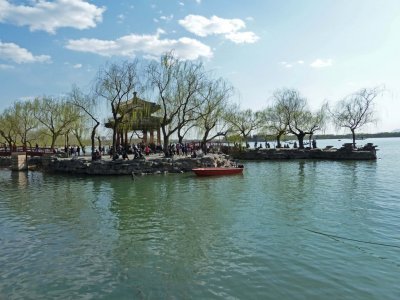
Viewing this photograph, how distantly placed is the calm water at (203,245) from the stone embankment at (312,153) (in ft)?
88.4

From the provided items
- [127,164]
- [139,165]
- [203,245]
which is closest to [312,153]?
[139,165]

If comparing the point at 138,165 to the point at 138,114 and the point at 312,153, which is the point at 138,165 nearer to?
the point at 138,114

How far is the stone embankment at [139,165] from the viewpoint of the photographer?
1240 inches

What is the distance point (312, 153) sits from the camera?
51.1 metres

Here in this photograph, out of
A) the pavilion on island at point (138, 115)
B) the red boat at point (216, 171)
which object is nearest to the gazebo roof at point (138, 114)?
the pavilion on island at point (138, 115)

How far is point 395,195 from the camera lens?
19.0m

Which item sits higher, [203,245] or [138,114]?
[138,114]

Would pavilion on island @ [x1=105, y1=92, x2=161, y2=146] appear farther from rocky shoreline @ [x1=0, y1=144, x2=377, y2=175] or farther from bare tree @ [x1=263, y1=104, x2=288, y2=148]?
bare tree @ [x1=263, y1=104, x2=288, y2=148]

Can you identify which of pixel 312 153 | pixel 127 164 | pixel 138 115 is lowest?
pixel 127 164

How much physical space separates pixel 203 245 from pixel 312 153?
1690 inches

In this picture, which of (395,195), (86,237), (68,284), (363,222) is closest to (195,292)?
(68,284)

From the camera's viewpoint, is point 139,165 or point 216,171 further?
point 139,165

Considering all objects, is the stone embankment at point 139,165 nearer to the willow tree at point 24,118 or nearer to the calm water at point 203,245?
the calm water at point 203,245

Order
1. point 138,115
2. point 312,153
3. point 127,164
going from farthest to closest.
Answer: point 312,153, point 138,115, point 127,164
